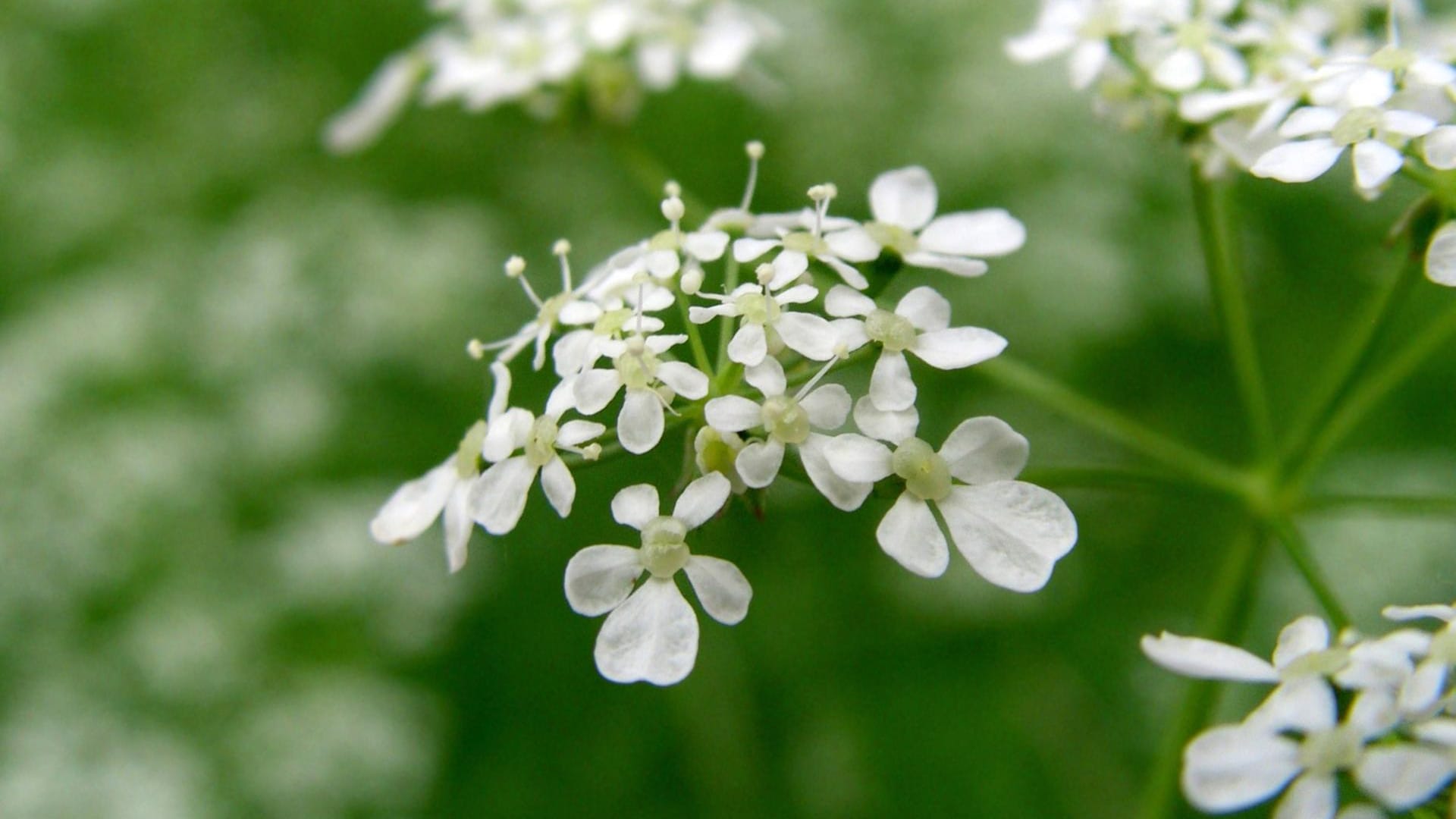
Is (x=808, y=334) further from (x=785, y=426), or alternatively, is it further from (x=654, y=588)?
(x=654, y=588)

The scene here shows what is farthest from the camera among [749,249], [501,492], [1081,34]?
[1081,34]

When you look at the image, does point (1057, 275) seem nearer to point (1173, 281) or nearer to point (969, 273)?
point (1173, 281)

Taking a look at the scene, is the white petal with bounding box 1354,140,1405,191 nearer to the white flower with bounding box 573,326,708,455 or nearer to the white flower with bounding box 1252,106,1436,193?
the white flower with bounding box 1252,106,1436,193

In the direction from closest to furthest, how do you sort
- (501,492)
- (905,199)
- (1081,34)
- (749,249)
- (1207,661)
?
(1207,661) → (501,492) → (749,249) → (905,199) → (1081,34)

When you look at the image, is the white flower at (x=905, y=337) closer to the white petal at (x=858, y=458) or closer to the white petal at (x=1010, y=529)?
the white petal at (x=858, y=458)

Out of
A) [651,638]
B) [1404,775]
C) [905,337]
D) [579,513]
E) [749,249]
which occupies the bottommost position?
[1404,775]

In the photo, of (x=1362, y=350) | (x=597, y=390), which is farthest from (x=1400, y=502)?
(x=597, y=390)

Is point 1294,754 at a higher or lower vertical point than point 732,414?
lower
